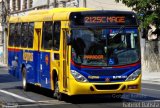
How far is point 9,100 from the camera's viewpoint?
752 inches

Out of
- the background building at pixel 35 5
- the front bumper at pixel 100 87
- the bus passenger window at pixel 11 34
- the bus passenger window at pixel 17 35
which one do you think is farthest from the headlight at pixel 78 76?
the background building at pixel 35 5

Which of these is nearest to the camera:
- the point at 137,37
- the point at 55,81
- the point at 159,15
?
the point at 137,37

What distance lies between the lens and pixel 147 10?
37.5 metres

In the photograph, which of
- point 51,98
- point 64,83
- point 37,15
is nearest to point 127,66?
point 64,83

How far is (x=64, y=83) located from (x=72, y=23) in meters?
1.92

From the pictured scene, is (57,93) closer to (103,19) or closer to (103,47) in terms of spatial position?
(103,47)

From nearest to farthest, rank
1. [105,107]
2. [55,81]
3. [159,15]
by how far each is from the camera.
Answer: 1. [105,107]
2. [55,81]
3. [159,15]

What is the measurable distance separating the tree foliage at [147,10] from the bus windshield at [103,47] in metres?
18.8

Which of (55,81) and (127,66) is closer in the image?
(127,66)

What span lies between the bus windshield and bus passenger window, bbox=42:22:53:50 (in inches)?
87.0

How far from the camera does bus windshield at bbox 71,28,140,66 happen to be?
1712 cm

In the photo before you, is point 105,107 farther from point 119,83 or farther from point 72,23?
point 72,23

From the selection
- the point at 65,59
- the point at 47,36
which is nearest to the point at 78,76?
A: the point at 65,59

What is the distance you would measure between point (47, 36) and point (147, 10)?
18.7 m
